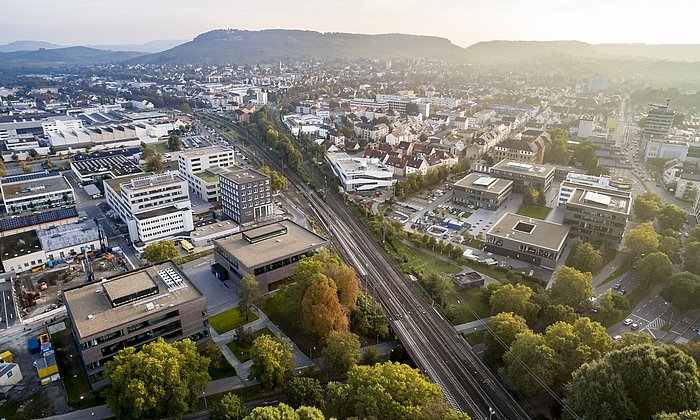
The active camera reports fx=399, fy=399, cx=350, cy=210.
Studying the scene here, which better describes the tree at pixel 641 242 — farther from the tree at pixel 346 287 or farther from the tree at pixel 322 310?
the tree at pixel 322 310

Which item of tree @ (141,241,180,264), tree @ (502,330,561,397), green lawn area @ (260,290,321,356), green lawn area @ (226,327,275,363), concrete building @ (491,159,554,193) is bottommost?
green lawn area @ (226,327,275,363)

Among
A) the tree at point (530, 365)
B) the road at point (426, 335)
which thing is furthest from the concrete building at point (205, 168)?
the tree at point (530, 365)

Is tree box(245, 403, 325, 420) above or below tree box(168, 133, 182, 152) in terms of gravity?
below

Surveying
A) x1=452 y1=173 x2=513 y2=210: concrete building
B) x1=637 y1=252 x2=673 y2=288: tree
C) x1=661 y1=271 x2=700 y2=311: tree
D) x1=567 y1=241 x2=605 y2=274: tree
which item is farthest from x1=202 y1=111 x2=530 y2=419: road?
x1=637 y1=252 x2=673 y2=288: tree

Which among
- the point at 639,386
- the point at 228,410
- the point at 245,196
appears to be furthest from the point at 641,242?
the point at 245,196

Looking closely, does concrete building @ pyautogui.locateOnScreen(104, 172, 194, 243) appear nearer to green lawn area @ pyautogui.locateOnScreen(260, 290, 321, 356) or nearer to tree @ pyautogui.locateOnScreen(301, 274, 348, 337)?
green lawn area @ pyautogui.locateOnScreen(260, 290, 321, 356)

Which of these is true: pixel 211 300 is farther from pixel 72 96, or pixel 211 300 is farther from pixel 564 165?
pixel 72 96
